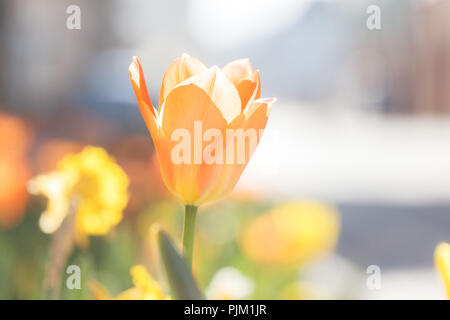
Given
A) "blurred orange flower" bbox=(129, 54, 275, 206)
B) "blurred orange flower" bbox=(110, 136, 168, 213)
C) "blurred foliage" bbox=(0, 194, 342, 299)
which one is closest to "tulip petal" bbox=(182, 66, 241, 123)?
"blurred orange flower" bbox=(129, 54, 275, 206)

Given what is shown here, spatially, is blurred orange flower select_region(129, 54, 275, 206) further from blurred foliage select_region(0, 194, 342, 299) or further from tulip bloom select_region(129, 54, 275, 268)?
blurred foliage select_region(0, 194, 342, 299)

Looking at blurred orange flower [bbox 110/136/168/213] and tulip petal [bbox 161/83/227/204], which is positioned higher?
blurred orange flower [bbox 110/136/168/213]

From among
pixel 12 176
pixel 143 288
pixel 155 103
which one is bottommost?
pixel 143 288

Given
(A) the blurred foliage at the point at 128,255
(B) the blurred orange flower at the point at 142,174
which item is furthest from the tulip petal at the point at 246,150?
(B) the blurred orange flower at the point at 142,174

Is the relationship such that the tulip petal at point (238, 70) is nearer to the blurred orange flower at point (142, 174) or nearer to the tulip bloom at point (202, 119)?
the tulip bloom at point (202, 119)

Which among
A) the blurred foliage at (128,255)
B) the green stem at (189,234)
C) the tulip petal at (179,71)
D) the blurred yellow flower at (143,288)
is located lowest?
the blurred yellow flower at (143,288)

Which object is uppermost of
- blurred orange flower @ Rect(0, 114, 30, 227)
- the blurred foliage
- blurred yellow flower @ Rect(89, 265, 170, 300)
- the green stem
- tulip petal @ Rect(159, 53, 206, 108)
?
blurred orange flower @ Rect(0, 114, 30, 227)

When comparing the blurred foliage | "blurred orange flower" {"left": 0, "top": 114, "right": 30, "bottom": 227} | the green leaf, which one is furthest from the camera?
"blurred orange flower" {"left": 0, "top": 114, "right": 30, "bottom": 227}

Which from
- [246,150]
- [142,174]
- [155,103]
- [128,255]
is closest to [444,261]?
[246,150]

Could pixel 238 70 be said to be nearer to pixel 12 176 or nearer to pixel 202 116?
pixel 202 116
